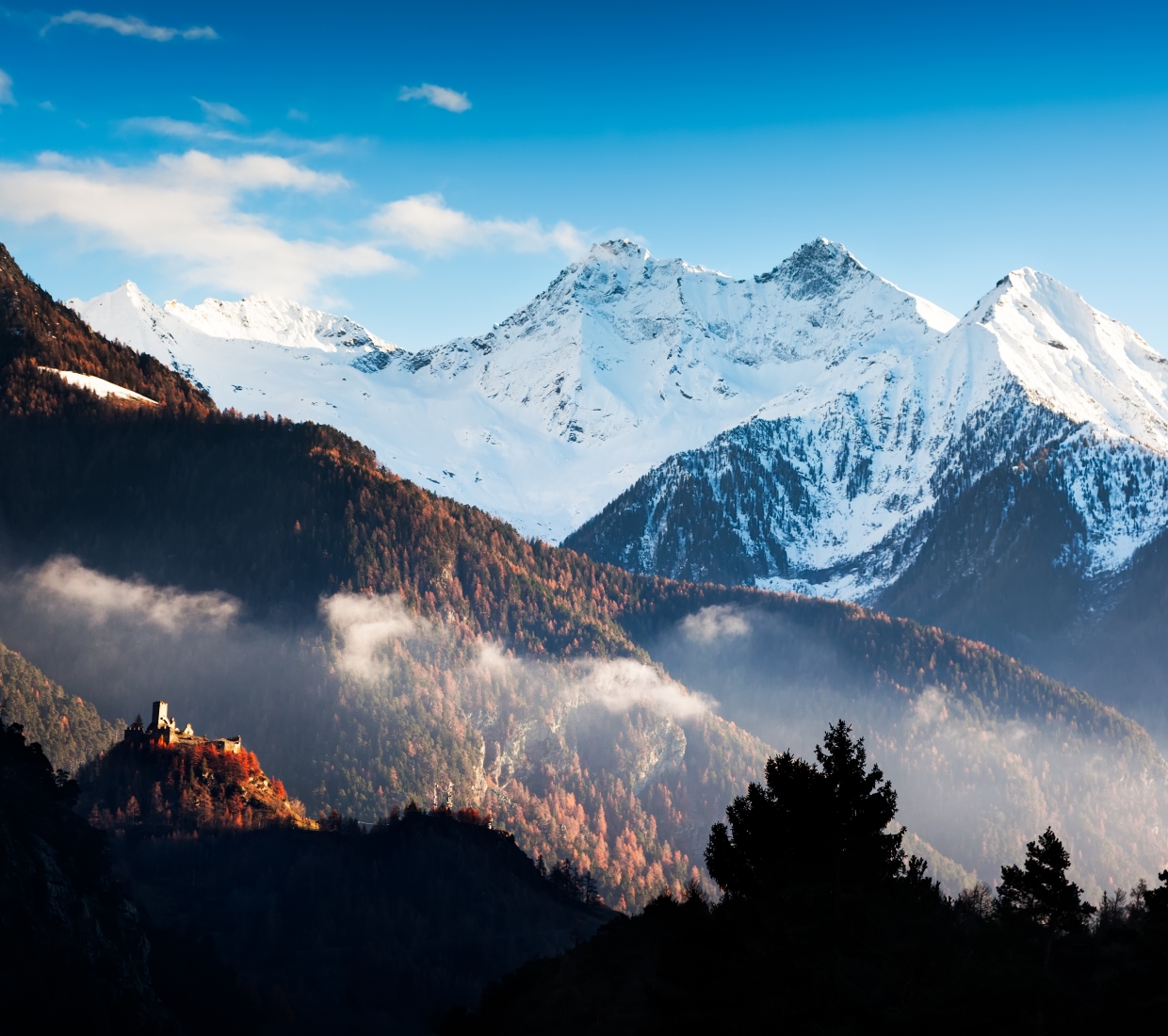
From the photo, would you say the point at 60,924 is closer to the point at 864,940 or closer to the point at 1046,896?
the point at 1046,896

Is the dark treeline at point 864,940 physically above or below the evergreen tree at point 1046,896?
below

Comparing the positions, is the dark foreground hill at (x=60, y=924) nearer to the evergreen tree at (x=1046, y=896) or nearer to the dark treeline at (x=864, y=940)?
the dark treeline at (x=864, y=940)

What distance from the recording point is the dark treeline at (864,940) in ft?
201

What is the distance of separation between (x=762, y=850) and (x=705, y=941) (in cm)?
593

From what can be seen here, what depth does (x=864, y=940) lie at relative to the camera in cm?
6631

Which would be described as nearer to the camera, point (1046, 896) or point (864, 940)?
point (864, 940)

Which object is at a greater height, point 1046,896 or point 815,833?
point 1046,896

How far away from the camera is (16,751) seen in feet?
619

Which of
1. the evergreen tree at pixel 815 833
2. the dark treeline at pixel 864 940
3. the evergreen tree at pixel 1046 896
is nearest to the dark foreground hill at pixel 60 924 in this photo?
the dark treeline at pixel 864 940

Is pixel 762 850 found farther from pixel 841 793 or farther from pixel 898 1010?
pixel 898 1010

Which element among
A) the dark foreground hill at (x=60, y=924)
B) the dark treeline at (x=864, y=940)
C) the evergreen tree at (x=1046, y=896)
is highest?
the evergreen tree at (x=1046, y=896)

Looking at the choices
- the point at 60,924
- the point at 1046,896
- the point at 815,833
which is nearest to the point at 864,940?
the point at 815,833

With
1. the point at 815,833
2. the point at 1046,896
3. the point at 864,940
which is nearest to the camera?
the point at 864,940

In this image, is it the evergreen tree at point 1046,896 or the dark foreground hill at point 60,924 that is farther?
the dark foreground hill at point 60,924
